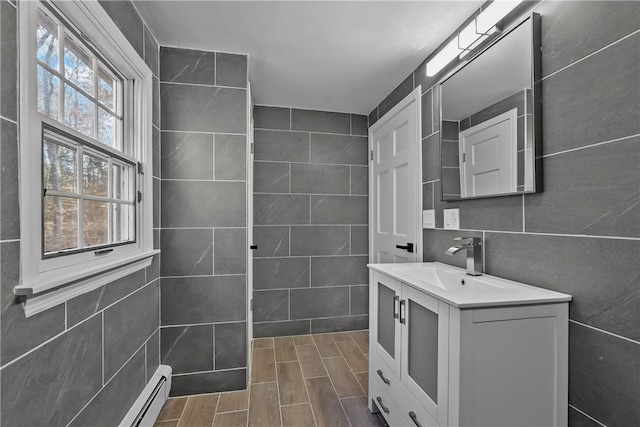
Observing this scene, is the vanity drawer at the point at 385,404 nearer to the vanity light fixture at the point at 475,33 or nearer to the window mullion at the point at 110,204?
the window mullion at the point at 110,204

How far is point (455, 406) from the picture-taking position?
1024mm

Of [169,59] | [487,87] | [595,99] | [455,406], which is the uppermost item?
[169,59]

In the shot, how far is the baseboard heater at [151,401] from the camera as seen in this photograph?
1.50 metres

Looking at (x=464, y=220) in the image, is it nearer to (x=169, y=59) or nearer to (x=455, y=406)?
(x=455, y=406)

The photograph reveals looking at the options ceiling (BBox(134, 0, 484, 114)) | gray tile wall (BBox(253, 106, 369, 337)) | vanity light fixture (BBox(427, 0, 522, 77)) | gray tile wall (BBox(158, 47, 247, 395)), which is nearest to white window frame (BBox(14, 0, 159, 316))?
gray tile wall (BBox(158, 47, 247, 395))

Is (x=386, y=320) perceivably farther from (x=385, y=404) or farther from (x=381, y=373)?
(x=385, y=404)

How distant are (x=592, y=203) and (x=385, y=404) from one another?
1.34 m

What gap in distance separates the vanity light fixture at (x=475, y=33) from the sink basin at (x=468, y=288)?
118 centimetres

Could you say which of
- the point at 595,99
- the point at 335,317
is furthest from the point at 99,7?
the point at 335,317

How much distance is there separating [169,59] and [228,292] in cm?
158

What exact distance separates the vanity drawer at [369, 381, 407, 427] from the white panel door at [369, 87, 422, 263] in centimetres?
90

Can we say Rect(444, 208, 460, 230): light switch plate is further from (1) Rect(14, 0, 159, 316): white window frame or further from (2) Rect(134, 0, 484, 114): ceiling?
(1) Rect(14, 0, 159, 316): white window frame

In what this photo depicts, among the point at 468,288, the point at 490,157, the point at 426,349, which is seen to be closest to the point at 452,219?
the point at 490,157

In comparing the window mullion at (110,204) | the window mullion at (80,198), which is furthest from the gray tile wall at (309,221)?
the window mullion at (80,198)
